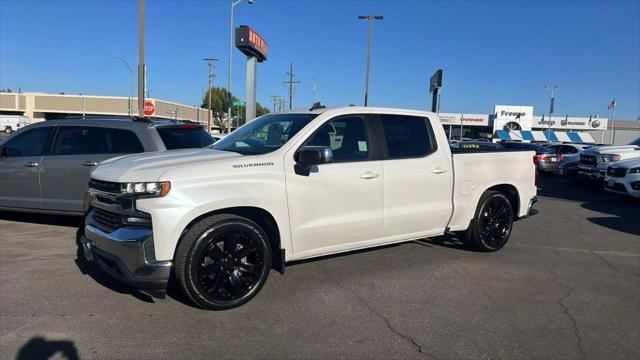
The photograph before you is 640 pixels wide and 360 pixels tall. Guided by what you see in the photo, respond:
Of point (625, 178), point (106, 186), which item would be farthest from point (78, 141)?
point (625, 178)

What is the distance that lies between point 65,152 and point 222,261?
14.4 feet

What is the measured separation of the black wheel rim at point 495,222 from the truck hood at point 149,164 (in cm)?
362

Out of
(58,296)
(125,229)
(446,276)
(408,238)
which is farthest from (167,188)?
(446,276)

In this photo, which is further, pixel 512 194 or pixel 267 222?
pixel 512 194

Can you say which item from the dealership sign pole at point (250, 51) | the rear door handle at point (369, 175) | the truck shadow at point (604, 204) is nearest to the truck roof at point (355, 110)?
the rear door handle at point (369, 175)

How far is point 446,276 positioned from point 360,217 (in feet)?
4.35

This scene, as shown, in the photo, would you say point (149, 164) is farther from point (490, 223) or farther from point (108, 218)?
point (490, 223)

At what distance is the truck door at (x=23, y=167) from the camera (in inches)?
284

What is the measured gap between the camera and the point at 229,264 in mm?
4254

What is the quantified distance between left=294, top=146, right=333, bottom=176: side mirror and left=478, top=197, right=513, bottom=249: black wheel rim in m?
2.89

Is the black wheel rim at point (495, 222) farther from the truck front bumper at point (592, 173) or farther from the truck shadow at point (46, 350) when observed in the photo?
the truck front bumper at point (592, 173)

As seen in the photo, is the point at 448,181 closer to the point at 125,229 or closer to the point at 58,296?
the point at 125,229

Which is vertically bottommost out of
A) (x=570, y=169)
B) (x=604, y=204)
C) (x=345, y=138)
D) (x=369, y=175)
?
(x=604, y=204)

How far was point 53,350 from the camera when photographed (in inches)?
138
